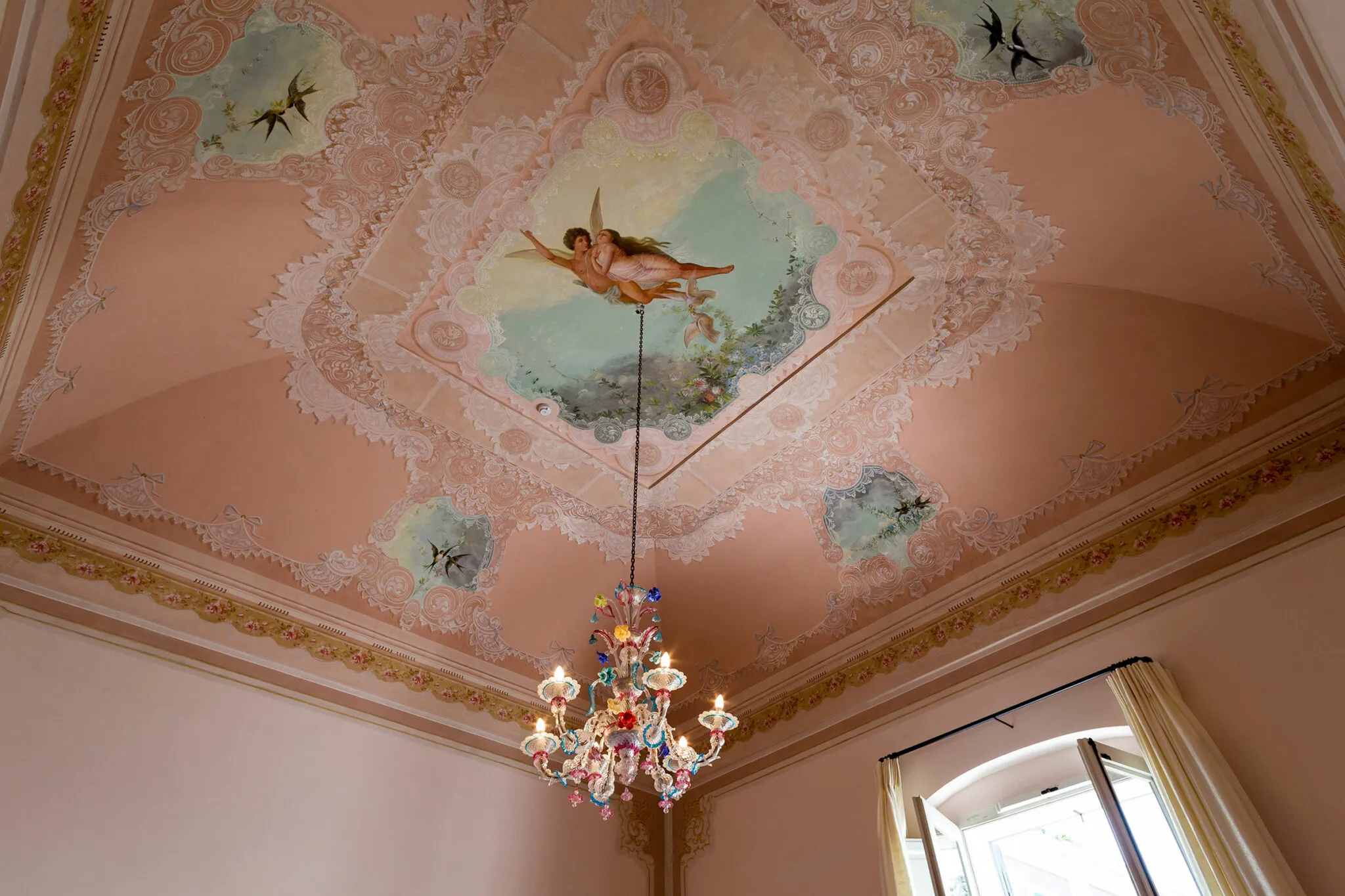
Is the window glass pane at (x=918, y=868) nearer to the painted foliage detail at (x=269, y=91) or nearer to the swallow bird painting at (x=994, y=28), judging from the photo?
the swallow bird painting at (x=994, y=28)

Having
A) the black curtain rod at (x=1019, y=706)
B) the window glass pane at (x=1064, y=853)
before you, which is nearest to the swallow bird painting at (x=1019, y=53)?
the black curtain rod at (x=1019, y=706)

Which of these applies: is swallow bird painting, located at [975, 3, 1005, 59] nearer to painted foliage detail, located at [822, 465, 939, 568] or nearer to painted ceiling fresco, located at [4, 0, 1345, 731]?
painted ceiling fresco, located at [4, 0, 1345, 731]

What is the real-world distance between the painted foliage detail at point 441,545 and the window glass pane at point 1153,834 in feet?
17.8

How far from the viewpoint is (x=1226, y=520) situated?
5.82 meters

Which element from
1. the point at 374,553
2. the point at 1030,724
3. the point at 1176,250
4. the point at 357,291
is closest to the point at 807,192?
the point at 1176,250

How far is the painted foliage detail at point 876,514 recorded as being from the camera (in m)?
7.36

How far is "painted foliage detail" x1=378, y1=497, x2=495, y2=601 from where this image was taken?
7496 millimetres

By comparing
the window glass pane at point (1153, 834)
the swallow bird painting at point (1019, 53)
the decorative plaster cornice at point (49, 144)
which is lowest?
the window glass pane at point (1153, 834)

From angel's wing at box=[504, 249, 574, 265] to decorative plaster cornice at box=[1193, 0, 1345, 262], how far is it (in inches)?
169

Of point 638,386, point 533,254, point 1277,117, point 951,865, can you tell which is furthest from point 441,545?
point 1277,117

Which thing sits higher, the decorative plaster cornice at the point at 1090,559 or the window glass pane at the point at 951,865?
the decorative plaster cornice at the point at 1090,559

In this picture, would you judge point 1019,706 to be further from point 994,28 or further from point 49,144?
point 49,144

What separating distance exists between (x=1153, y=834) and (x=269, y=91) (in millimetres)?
7340

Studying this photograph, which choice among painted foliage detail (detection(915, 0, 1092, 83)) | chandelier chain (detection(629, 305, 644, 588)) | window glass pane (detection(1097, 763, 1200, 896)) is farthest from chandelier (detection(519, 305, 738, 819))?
painted foliage detail (detection(915, 0, 1092, 83))
